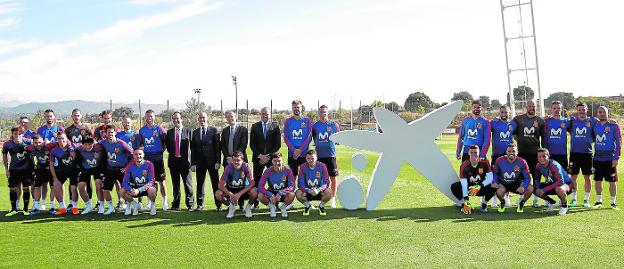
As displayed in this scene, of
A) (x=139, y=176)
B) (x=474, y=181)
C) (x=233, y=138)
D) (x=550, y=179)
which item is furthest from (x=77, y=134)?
(x=550, y=179)

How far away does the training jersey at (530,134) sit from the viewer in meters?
8.29

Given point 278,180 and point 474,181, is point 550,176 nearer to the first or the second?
point 474,181

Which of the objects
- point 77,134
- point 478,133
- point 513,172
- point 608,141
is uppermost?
point 77,134

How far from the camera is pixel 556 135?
834cm

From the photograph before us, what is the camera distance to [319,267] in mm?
4797

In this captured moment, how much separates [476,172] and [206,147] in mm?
4390

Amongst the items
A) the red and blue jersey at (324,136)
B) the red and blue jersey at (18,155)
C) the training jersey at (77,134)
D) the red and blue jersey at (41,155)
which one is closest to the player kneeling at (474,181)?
the red and blue jersey at (324,136)

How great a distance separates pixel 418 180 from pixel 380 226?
5.58 m

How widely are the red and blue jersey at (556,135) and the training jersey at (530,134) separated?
13 centimetres

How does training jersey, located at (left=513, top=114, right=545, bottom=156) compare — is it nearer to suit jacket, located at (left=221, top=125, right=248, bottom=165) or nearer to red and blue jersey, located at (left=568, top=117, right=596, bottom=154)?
red and blue jersey, located at (left=568, top=117, right=596, bottom=154)

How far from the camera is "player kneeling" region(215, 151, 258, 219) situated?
7688 millimetres

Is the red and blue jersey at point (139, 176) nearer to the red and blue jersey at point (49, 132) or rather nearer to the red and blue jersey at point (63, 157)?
the red and blue jersey at point (63, 157)

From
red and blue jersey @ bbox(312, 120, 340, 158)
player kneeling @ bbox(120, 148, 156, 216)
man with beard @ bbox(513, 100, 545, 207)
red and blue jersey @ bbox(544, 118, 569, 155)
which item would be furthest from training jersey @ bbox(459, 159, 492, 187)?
player kneeling @ bbox(120, 148, 156, 216)

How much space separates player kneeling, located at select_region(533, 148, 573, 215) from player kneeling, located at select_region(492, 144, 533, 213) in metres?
0.18
